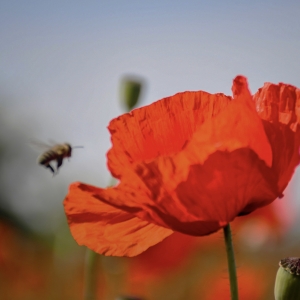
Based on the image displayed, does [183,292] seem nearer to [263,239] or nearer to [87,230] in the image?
[263,239]

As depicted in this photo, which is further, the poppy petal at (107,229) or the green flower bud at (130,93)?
the green flower bud at (130,93)

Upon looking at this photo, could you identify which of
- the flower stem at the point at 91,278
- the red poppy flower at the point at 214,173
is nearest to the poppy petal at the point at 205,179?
the red poppy flower at the point at 214,173

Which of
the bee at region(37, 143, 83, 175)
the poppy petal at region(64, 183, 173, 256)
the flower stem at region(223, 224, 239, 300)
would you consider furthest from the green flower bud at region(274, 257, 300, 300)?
the bee at region(37, 143, 83, 175)

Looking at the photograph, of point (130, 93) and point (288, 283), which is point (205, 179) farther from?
point (130, 93)

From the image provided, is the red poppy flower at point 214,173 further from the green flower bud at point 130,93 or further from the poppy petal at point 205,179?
the green flower bud at point 130,93

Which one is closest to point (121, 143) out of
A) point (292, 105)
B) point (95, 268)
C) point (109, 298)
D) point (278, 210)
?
point (292, 105)

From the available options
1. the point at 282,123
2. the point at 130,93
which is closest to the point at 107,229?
the point at 282,123
